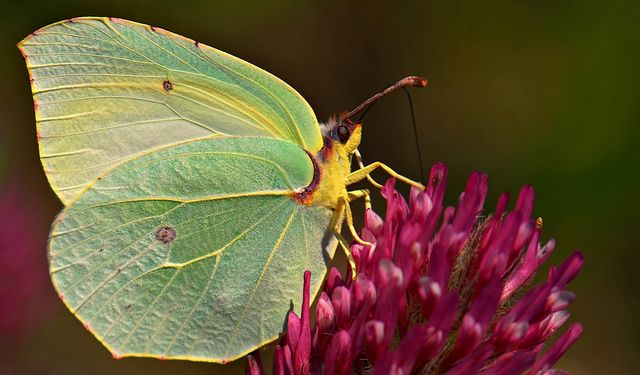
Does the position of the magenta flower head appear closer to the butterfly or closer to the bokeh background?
the butterfly

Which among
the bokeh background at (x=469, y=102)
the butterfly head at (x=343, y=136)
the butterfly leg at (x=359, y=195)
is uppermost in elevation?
the bokeh background at (x=469, y=102)

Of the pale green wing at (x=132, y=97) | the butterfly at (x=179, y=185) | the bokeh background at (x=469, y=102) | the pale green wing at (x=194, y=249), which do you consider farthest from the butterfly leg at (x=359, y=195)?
the bokeh background at (x=469, y=102)

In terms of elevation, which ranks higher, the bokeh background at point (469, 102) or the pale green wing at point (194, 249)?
the bokeh background at point (469, 102)

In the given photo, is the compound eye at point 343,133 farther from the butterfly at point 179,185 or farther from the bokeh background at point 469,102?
the bokeh background at point 469,102

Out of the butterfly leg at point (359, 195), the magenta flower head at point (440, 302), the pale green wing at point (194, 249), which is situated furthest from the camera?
the butterfly leg at point (359, 195)

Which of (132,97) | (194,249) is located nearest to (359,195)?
(194,249)

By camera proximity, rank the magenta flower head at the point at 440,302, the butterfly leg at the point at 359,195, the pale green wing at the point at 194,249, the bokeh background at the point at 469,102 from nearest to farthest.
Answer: the magenta flower head at the point at 440,302
the pale green wing at the point at 194,249
the butterfly leg at the point at 359,195
the bokeh background at the point at 469,102

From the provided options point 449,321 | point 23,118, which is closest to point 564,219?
point 449,321

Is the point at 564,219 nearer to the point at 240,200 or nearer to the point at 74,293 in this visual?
the point at 240,200
